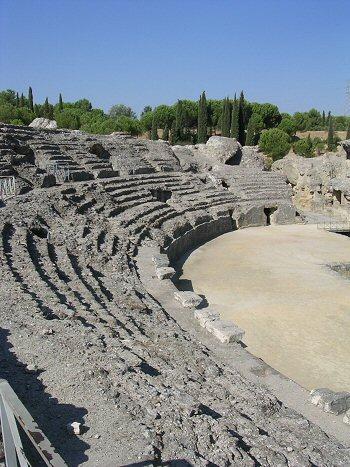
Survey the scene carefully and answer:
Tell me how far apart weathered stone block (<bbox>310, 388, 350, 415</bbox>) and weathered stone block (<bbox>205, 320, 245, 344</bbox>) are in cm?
200

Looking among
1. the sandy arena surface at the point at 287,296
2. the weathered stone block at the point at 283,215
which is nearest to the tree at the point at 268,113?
the weathered stone block at the point at 283,215

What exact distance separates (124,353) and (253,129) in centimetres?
4045

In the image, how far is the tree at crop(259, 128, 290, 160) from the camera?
4385 centimetres

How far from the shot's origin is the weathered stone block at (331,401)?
6.34m

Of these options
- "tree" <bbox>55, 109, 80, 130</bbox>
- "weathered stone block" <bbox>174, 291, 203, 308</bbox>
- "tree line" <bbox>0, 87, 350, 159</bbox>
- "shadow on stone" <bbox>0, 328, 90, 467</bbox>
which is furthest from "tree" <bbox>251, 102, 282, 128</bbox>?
"shadow on stone" <bbox>0, 328, 90, 467</bbox>

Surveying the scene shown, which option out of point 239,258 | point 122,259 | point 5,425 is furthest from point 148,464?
point 239,258

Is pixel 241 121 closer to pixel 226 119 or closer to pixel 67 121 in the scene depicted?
pixel 226 119

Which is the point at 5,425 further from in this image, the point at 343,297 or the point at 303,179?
the point at 303,179

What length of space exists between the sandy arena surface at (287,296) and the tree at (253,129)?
958 inches

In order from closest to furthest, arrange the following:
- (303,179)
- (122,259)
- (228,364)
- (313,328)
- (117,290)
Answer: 1. (228,364)
2. (117,290)
3. (313,328)
4. (122,259)
5. (303,179)

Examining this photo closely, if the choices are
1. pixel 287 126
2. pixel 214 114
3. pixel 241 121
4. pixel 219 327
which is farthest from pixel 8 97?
pixel 219 327

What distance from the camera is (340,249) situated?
1858cm

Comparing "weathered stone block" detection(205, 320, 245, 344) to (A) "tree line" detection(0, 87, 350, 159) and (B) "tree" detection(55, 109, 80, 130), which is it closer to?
(A) "tree line" detection(0, 87, 350, 159)

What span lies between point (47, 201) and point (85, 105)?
2344 inches
